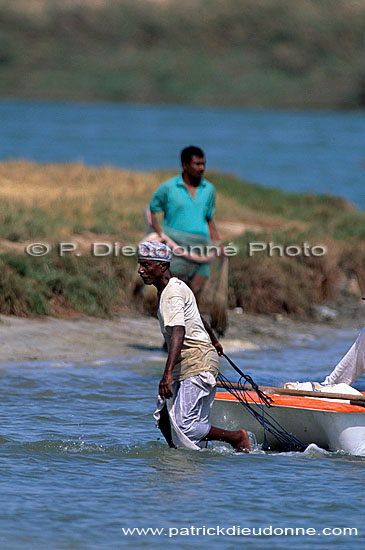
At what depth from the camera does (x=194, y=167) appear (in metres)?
10.8

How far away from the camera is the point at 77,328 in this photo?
41.3 feet

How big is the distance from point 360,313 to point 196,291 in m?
4.96

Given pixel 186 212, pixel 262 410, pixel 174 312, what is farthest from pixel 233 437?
pixel 186 212

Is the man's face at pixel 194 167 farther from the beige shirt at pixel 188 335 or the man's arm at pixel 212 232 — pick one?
the beige shirt at pixel 188 335

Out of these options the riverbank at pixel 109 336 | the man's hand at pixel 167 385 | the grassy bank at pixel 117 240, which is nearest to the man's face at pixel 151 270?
the man's hand at pixel 167 385

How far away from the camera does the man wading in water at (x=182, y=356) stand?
717 centimetres

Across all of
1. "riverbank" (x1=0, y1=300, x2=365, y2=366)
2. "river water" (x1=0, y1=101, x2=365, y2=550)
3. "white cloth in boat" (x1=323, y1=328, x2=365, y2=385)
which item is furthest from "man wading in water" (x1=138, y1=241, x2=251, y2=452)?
"riverbank" (x1=0, y1=300, x2=365, y2=366)

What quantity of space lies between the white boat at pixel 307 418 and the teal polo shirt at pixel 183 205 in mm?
3177

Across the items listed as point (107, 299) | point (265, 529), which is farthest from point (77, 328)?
point (265, 529)

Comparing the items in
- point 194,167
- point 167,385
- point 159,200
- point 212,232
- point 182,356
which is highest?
point 194,167

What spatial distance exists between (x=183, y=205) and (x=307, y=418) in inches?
145

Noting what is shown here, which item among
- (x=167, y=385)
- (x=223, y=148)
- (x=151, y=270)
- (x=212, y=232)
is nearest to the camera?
(x=167, y=385)

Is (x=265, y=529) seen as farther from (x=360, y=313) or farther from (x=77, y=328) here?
(x=360, y=313)

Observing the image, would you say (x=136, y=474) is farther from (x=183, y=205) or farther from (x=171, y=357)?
(x=183, y=205)
